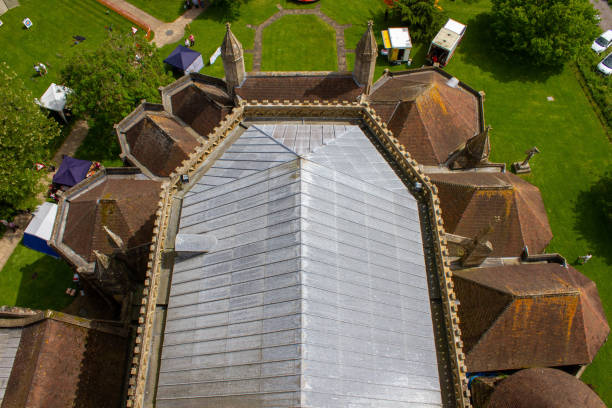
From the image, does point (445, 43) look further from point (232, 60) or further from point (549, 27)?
point (232, 60)

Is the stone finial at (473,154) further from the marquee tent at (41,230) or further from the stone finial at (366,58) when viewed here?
the marquee tent at (41,230)

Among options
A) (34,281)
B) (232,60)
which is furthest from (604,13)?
(34,281)

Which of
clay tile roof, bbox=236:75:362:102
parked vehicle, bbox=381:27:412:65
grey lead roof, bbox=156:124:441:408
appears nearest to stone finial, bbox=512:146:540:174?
parked vehicle, bbox=381:27:412:65

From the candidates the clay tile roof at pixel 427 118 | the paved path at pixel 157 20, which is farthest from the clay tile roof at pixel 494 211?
the paved path at pixel 157 20

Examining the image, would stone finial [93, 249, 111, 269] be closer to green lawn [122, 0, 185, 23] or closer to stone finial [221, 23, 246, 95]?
stone finial [221, 23, 246, 95]

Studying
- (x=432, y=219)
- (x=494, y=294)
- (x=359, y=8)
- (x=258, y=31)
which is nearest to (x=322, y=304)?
(x=432, y=219)

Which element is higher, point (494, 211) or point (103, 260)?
point (494, 211)

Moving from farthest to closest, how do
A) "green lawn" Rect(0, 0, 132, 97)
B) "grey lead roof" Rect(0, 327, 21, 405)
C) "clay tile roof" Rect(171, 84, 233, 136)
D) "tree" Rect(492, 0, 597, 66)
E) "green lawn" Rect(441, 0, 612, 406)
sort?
"green lawn" Rect(0, 0, 132, 97), "tree" Rect(492, 0, 597, 66), "green lawn" Rect(441, 0, 612, 406), "clay tile roof" Rect(171, 84, 233, 136), "grey lead roof" Rect(0, 327, 21, 405)
